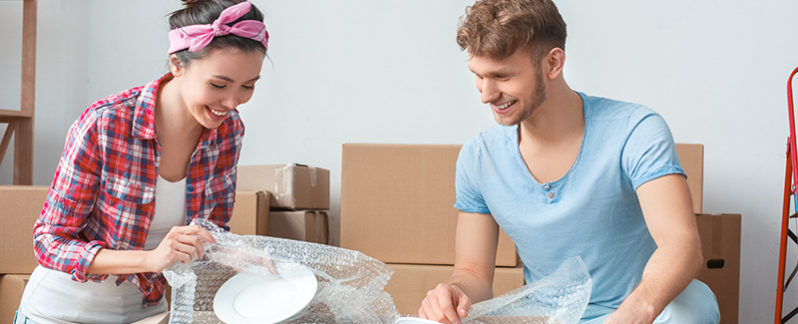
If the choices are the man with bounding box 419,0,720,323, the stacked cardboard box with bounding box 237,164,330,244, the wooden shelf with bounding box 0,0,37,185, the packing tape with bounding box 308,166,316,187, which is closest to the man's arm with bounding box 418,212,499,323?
the man with bounding box 419,0,720,323

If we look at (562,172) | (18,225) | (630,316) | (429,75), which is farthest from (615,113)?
(18,225)

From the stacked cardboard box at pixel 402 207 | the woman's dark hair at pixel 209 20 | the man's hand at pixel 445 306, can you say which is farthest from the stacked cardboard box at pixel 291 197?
the man's hand at pixel 445 306

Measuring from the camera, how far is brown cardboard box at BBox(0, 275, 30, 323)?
4.98ft

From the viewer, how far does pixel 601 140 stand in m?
1.09

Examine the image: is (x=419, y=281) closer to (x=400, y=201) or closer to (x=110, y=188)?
(x=400, y=201)

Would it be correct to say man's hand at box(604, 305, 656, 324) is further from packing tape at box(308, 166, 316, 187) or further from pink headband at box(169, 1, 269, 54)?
packing tape at box(308, 166, 316, 187)

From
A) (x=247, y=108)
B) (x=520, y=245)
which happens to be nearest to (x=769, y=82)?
(x=520, y=245)

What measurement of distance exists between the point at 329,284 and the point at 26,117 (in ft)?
4.97

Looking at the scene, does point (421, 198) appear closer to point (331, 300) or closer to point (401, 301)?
point (401, 301)

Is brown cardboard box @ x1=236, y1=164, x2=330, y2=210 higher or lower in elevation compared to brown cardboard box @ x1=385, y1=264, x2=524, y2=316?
higher

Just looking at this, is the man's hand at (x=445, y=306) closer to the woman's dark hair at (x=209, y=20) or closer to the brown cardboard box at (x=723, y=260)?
the woman's dark hair at (x=209, y=20)

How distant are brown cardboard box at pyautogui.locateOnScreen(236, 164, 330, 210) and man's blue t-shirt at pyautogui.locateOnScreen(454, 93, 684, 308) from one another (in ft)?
2.15

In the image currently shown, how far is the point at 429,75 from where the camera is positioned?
2.12 meters

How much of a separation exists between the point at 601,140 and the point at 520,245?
23 cm
